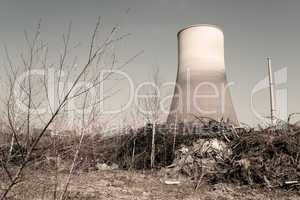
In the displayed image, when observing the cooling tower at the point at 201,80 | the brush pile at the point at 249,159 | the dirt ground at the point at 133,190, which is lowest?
the dirt ground at the point at 133,190

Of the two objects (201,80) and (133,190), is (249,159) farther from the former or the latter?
(201,80)

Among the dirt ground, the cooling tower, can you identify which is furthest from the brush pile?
the cooling tower

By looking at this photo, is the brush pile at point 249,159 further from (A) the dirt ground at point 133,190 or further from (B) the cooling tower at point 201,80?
(B) the cooling tower at point 201,80

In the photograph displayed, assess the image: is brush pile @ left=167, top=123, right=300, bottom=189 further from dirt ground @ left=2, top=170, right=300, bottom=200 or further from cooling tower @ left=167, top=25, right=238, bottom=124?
cooling tower @ left=167, top=25, right=238, bottom=124

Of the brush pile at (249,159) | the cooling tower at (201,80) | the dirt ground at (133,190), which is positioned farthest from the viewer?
the cooling tower at (201,80)

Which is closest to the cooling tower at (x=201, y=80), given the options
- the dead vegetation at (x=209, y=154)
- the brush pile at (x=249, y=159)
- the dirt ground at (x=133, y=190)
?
the dead vegetation at (x=209, y=154)

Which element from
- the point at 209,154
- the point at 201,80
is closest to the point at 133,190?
the point at 209,154
